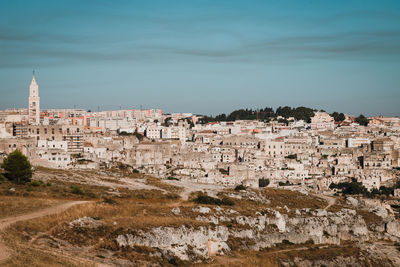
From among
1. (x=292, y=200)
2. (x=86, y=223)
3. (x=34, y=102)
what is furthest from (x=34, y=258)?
(x=34, y=102)

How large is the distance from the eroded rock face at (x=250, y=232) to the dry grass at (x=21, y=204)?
5.93m

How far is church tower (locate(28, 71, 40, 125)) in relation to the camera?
257 ft

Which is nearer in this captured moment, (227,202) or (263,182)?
(227,202)

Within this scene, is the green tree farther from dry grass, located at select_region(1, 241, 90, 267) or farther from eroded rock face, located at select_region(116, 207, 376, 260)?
dry grass, located at select_region(1, 241, 90, 267)

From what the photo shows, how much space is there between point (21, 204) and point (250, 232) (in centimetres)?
1393

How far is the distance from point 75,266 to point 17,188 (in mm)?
16005

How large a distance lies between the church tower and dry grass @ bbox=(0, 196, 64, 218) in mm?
48533

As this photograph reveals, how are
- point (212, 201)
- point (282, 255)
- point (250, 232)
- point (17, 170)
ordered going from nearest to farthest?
point (282, 255), point (250, 232), point (17, 170), point (212, 201)

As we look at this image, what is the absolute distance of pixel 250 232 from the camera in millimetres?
34750

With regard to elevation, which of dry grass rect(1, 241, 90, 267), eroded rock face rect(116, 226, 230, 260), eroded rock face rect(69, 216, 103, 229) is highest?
eroded rock face rect(69, 216, 103, 229)

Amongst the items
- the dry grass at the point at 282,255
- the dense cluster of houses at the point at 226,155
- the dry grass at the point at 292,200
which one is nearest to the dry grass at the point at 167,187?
the dry grass at the point at 292,200

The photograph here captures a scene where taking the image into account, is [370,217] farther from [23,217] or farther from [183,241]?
[23,217]

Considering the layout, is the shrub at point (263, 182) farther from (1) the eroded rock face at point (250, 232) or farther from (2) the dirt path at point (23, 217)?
(2) the dirt path at point (23, 217)

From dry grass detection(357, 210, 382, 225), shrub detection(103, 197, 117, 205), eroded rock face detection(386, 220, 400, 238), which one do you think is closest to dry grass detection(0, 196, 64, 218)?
shrub detection(103, 197, 117, 205)
